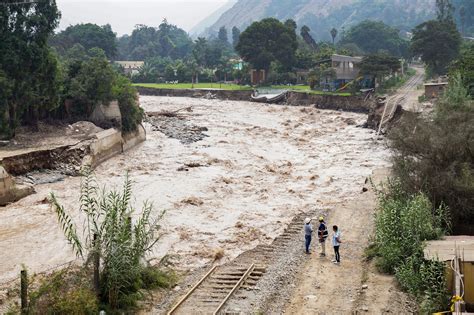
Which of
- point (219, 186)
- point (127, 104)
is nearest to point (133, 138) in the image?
point (127, 104)

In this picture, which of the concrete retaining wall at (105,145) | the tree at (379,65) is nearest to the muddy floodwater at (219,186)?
the concrete retaining wall at (105,145)

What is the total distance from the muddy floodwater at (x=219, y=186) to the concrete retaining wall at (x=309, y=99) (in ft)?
45.9

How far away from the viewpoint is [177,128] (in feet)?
183

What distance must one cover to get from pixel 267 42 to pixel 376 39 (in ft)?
171

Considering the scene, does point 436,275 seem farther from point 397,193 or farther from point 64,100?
point 64,100

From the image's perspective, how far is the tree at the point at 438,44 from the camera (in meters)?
77.6

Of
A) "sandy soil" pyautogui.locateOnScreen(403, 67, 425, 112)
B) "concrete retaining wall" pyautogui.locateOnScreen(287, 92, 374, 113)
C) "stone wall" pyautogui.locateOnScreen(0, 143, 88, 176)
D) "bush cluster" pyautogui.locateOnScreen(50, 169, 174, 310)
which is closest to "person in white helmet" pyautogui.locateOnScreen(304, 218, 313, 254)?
"bush cluster" pyautogui.locateOnScreen(50, 169, 174, 310)

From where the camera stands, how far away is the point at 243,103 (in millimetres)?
84125

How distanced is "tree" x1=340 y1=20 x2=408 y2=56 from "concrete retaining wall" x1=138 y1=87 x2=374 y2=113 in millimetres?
52837

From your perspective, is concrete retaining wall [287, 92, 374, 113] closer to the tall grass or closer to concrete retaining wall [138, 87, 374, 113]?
concrete retaining wall [138, 87, 374, 113]

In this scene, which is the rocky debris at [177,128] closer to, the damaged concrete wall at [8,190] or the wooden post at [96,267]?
the damaged concrete wall at [8,190]

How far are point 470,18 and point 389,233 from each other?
585 ft

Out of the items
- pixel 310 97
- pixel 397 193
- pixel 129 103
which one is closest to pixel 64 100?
pixel 129 103

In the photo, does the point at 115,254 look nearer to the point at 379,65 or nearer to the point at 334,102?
the point at 334,102
